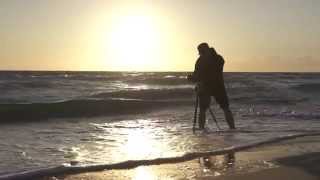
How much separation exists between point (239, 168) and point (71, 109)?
12596mm

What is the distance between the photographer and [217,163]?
7.98 m

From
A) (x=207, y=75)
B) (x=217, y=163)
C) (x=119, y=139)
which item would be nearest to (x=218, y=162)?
(x=217, y=163)

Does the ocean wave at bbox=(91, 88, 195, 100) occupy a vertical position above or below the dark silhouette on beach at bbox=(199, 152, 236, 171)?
below

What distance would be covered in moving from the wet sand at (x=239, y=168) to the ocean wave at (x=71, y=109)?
915 cm

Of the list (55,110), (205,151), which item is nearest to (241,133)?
(205,151)

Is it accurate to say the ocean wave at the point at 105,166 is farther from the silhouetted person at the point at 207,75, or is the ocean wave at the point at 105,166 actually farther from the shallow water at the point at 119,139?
the silhouetted person at the point at 207,75

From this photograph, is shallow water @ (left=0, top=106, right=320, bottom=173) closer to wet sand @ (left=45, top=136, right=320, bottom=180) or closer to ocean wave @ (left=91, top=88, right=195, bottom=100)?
wet sand @ (left=45, top=136, right=320, bottom=180)

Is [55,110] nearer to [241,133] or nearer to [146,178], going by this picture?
[241,133]

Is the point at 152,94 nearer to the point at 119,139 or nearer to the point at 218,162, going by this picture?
the point at 119,139

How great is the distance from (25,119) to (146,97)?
11.2 metres

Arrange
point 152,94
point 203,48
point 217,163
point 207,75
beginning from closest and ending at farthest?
point 217,163
point 203,48
point 207,75
point 152,94

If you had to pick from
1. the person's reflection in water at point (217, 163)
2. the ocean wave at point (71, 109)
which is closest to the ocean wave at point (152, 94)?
the ocean wave at point (71, 109)

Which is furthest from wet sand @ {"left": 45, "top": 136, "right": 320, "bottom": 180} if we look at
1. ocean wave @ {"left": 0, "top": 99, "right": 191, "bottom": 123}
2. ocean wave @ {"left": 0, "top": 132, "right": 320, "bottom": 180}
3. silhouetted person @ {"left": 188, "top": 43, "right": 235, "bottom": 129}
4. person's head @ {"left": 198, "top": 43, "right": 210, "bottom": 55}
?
ocean wave @ {"left": 0, "top": 99, "right": 191, "bottom": 123}

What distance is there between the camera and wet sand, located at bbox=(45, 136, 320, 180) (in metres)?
7.07
